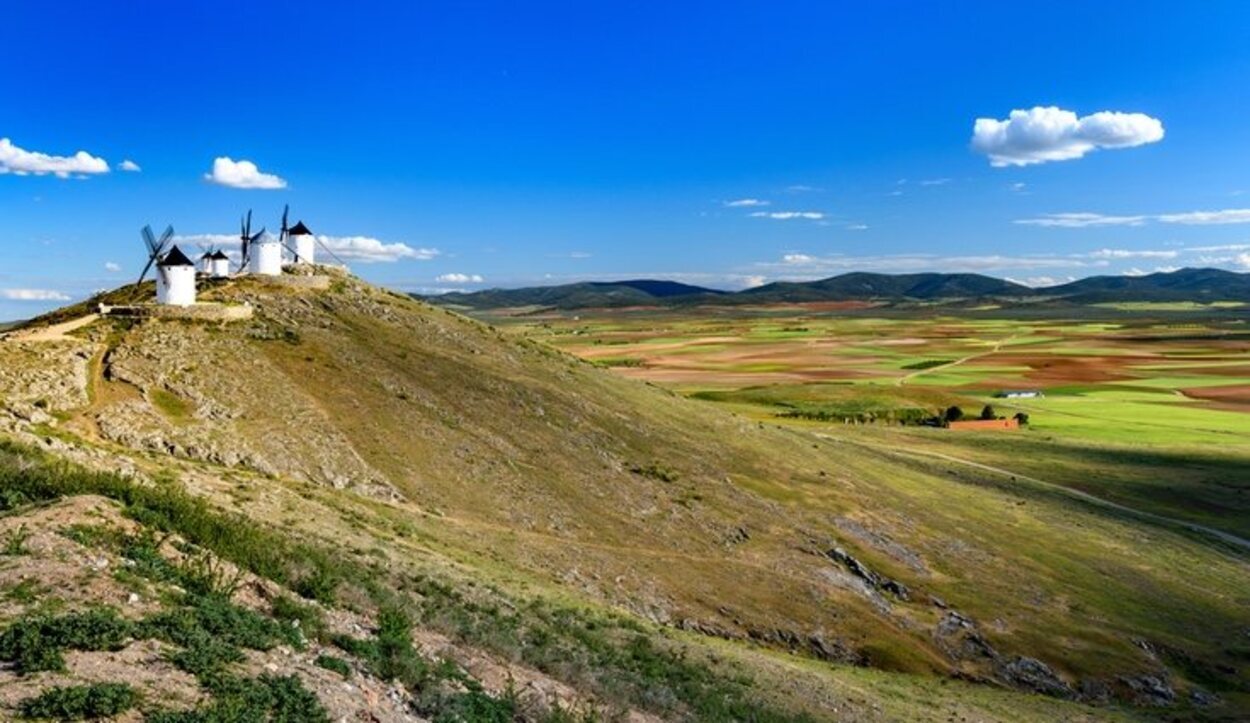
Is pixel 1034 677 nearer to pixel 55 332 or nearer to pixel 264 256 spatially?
pixel 55 332

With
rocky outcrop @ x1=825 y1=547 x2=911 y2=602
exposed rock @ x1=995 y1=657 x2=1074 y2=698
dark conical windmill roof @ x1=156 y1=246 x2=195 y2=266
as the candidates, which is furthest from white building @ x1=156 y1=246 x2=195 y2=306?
exposed rock @ x1=995 y1=657 x2=1074 y2=698

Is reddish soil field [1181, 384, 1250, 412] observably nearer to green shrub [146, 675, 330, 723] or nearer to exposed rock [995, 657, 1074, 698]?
exposed rock [995, 657, 1074, 698]

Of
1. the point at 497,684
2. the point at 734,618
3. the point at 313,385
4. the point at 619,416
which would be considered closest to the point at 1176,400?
the point at 619,416

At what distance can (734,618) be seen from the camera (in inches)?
1606

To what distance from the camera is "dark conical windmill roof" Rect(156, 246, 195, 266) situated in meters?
54.3

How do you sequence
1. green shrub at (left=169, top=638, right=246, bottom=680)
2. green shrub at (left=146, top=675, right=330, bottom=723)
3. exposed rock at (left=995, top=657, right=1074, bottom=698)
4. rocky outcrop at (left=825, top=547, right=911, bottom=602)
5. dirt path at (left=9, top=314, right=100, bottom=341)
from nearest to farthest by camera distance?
green shrub at (left=146, top=675, right=330, bottom=723) → green shrub at (left=169, top=638, right=246, bottom=680) → exposed rock at (left=995, top=657, right=1074, bottom=698) → dirt path at (left=9, top=314, right=100, bottom=341) → rocky outcrop at (left=825, top=547, right=911, bottom=602)

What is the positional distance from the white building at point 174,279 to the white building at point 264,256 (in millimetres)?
11709

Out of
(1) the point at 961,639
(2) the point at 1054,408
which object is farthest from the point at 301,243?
(2) the point at 1054,408

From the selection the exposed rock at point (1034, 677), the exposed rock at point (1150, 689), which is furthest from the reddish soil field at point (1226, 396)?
the exposed rock at point (1034, 677)

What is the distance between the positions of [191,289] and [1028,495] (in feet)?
245

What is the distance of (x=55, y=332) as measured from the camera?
49.1 m

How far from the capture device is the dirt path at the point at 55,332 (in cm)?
4718

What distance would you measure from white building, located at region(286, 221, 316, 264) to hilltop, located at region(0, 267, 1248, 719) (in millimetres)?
5513

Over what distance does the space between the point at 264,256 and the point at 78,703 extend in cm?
6138
